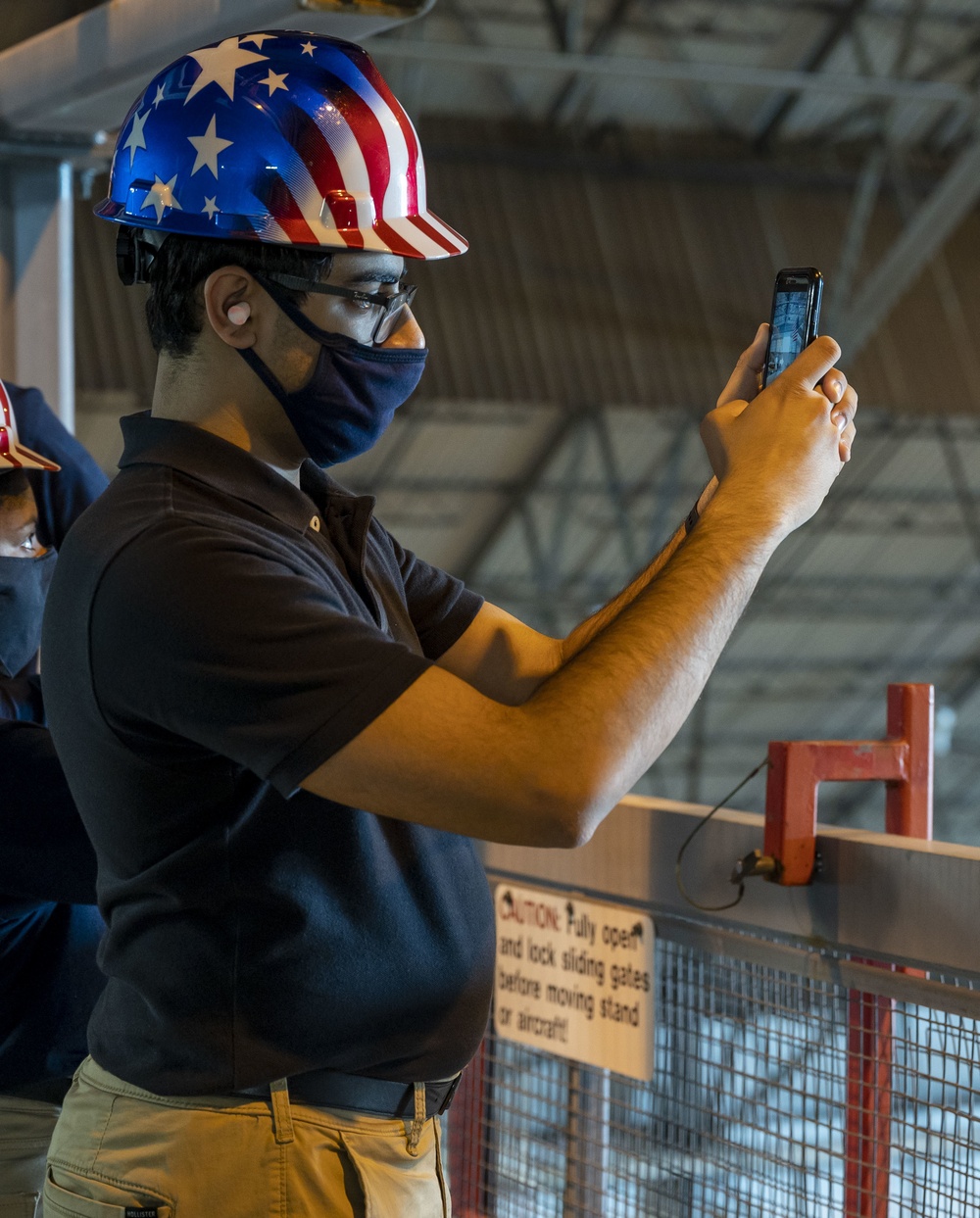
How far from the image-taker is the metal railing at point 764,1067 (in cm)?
216

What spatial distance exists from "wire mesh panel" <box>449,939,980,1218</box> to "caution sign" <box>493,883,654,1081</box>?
0.18ft

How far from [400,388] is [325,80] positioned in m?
0.36

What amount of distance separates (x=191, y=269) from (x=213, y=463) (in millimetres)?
227

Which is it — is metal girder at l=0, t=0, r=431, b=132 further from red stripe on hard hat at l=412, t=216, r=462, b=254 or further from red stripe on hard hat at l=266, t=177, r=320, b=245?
red stripe on hard hat at l=266, t=177, r=320, b=245

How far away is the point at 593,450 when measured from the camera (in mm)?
16047

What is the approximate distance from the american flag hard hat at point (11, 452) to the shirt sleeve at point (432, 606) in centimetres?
91

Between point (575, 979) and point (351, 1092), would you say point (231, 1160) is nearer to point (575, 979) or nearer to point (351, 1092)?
point (351, 1092)

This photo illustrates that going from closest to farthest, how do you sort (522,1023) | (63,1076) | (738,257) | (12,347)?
(63,1076) < (522,1023) < (12,347) < (738,257)

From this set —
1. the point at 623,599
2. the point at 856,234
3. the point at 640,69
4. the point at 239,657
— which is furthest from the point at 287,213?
the point at 856,234

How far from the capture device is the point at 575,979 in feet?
9.00

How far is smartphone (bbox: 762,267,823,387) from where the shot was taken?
6.15 ft

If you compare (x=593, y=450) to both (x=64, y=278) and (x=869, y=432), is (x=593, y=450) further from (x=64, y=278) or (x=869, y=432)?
(x=64, y=278)

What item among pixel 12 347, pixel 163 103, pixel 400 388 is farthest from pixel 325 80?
pixel 12 347

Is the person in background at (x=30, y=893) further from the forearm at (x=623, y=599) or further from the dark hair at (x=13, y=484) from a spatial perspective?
the forearm at (x=623, y=599)
